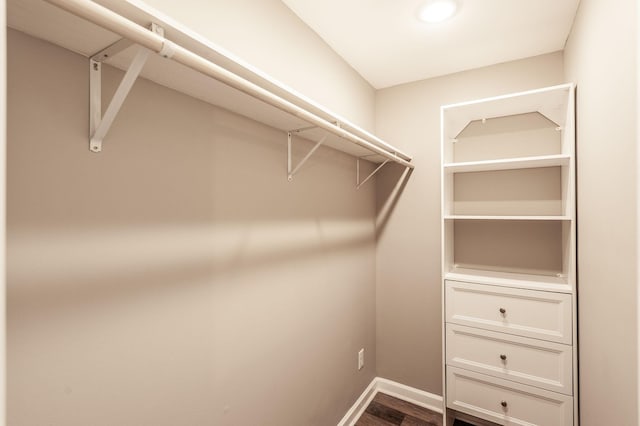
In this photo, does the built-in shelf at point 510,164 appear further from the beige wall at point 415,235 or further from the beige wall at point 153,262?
the beige wall at point 153,262

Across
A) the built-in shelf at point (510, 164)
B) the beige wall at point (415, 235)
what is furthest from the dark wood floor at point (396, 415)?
the built-in shelf at point (510, 164)

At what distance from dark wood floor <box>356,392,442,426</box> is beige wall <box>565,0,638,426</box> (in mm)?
880

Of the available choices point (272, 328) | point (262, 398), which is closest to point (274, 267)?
point (272, 328)

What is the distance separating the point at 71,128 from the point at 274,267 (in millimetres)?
885

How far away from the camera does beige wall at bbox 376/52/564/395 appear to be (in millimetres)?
2162

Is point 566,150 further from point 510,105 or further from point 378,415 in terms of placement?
point 378,415

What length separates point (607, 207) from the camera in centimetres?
105

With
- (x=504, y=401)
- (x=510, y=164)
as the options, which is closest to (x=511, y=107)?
(x=510, y=164)

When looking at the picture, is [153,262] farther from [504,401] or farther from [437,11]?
[504,401]

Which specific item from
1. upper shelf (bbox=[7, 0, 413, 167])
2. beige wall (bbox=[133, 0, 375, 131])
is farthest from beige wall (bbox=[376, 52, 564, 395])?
upper shelf (bbox=[7, 0, 413, 167])

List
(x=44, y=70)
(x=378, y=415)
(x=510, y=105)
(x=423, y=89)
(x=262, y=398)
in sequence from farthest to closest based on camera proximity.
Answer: (x=423, y=89), (x=378, y=415), (x=510, y=105), (x=262, y=398), (x=44, y=70)

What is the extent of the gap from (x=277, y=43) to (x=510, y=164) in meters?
1.39

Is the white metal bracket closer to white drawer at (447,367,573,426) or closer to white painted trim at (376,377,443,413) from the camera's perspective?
white drawer at (447,367,573,426)

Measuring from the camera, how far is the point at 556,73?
6.14 feet
